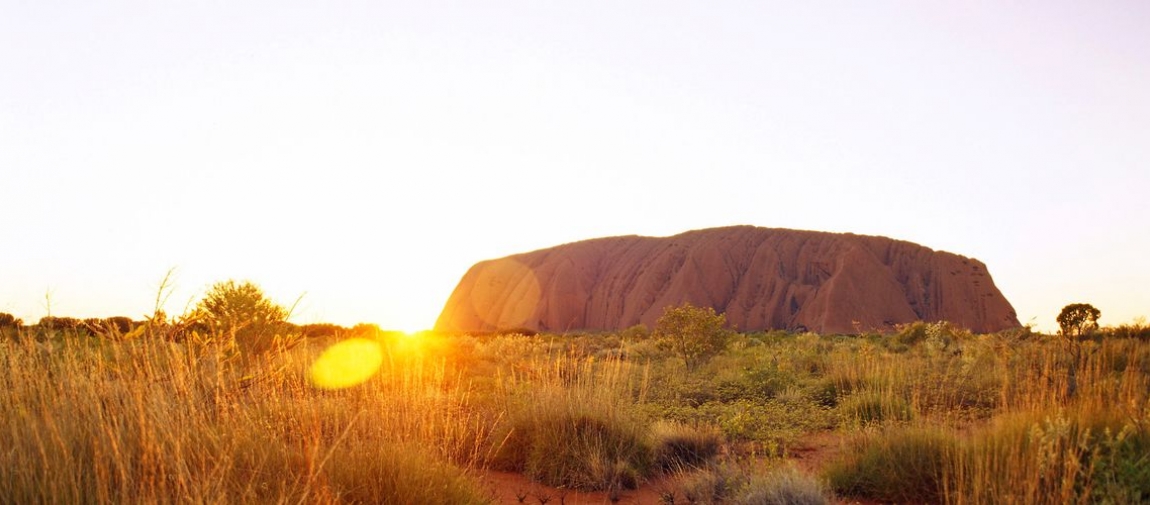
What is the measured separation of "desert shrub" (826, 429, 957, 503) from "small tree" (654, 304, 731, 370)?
10167 mm

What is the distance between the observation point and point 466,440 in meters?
7.32

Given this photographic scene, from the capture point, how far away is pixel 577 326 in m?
76.8

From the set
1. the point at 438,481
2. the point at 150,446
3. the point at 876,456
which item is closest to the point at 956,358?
the point at 876,456

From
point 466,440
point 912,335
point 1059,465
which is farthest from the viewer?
point 912,335

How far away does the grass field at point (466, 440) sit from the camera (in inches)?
140

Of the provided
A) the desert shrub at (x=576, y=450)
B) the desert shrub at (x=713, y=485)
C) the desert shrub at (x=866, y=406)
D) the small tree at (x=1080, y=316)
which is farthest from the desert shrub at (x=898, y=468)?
the small tree at (x=1080, y=316)

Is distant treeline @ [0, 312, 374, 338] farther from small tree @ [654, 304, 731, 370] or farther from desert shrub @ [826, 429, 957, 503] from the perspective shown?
small tree @ [654, 304, 731, 370]

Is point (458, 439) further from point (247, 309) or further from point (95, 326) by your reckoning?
point (247, 309)

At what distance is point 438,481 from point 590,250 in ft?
267

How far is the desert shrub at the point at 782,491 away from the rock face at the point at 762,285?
187 feet

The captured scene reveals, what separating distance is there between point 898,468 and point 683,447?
2.16 meters

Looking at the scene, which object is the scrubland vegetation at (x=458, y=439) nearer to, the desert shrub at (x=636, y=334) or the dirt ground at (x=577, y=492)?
the dirt ground at (x=577, y=492)

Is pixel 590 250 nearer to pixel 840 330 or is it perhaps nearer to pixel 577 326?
pixel 577 326

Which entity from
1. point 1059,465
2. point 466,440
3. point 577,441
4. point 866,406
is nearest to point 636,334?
point 866,406
